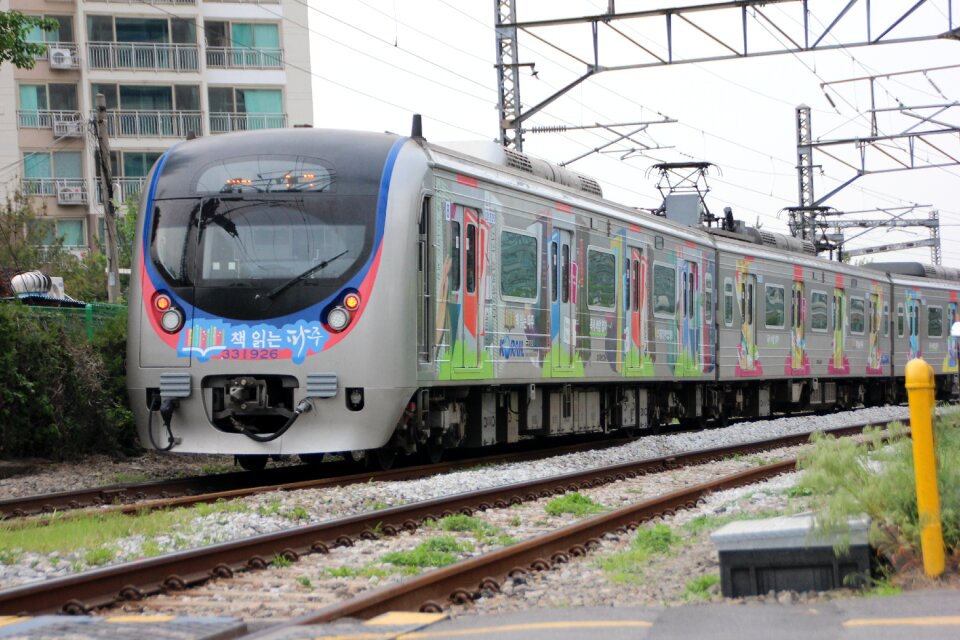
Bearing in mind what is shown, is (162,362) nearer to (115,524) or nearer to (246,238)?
(246,238)

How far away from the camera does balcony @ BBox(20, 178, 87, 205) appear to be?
4466 cm

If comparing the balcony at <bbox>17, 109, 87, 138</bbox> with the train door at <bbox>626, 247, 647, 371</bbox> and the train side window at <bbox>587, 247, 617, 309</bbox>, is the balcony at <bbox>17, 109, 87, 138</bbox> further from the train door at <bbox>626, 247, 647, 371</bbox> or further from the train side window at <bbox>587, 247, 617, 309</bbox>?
the train side window at <bbox>587, 247, 617, 309</bbox>

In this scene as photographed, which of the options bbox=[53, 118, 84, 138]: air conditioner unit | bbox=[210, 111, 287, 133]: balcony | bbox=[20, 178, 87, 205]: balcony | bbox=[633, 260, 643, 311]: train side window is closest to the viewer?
bbox=[633, 260, 643, 311]: train side window

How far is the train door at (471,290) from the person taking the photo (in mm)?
13711

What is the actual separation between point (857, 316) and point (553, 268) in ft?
50.7

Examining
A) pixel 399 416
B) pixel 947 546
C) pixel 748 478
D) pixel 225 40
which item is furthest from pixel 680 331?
pixel 225 40

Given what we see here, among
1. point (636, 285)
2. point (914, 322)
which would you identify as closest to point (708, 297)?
point (636, 285)

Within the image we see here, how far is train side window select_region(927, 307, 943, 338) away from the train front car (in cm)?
2456

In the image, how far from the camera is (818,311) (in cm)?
2728

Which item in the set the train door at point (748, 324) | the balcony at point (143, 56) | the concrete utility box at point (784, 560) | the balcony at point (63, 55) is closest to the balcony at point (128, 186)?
the balcony at point (143, 56)

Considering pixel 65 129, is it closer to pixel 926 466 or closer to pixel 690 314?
pixel 690 314

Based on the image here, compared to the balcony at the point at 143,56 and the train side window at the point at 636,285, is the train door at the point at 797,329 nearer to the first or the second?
the train side window at the point at 636,285

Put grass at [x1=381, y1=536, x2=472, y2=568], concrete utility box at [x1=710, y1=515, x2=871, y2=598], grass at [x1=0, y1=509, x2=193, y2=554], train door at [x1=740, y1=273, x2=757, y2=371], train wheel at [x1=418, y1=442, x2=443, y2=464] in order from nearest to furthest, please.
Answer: concrete utility box at [x1=710, y1=515, x2=871, y2=598]
grass at [x1=381, y1=536, x2=472, y2=568]
grass at [x1=0, y1=509, x2=193, y2=554]
train wheel at [x1=418, y1=442, x2=443, y2=464]
train door at [x1=740, y1=273, x2=757, y2=371]

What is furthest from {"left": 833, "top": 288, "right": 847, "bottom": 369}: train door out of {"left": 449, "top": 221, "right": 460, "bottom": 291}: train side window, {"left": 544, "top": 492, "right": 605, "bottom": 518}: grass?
{"left": 544, "top": 492, "right": 605, "bottom": 518}: grass
